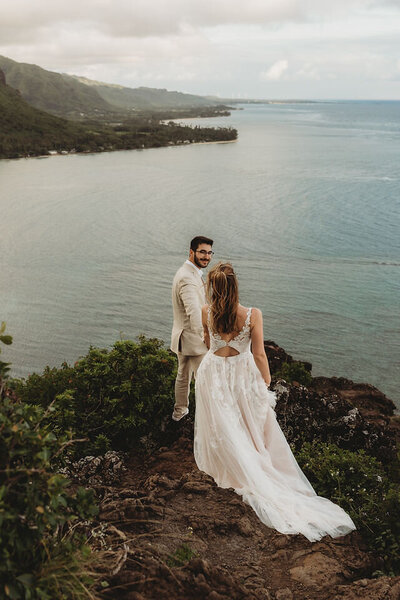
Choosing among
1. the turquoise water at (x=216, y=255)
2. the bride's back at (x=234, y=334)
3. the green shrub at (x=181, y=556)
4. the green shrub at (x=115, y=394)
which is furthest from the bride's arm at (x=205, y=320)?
the turquoise water at (x=216, y=255)

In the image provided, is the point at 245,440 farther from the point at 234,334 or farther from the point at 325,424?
the point at 325,424

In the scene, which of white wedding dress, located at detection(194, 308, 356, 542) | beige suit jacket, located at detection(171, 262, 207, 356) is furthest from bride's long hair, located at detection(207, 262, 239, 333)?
beige suit jacket, located at detection(171, 262, 207, 356)

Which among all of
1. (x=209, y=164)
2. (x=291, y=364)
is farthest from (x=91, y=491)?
(x=209, y=164)

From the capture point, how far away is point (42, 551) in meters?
2.70

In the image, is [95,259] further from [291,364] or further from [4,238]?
[291,364]

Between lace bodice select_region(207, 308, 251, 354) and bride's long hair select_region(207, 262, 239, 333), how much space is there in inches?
3.9

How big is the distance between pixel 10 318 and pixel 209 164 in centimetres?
4766

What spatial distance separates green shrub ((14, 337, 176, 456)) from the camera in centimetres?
604

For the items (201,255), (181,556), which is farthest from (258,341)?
(181,556)

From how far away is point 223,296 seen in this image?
15.0 ft

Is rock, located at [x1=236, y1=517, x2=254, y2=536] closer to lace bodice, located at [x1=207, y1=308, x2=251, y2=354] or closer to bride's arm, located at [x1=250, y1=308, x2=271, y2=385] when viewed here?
bride's arm, located at [x1=250, y1=308, x2=271, y2=385]

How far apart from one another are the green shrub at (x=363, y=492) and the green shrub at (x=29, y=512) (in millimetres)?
2580

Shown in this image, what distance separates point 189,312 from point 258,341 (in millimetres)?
1314

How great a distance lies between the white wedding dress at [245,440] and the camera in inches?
185
